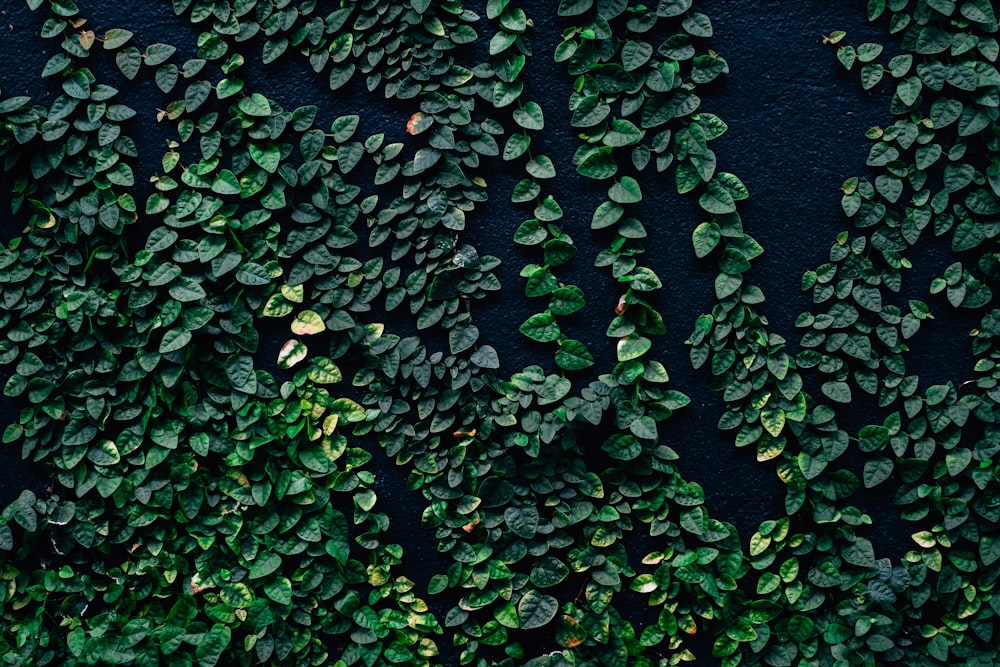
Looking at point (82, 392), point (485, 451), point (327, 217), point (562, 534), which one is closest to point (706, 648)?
point (562, 534)

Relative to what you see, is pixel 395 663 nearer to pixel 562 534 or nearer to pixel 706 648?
pixel 562 534

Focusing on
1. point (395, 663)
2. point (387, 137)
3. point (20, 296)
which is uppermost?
point (387, 137)

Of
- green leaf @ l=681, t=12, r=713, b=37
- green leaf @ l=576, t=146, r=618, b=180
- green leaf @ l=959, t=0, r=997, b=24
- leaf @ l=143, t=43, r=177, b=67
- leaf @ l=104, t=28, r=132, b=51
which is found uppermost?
green leaf @ l=959, t=0, r=997, b=24

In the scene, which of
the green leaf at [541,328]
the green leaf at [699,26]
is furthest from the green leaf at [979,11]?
the green leaf at [541,328]

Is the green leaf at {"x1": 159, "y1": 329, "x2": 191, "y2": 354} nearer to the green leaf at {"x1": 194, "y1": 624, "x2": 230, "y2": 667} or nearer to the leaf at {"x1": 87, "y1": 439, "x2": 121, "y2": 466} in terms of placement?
the leaf at {"x1": 87, "y1": 439, "x2": 121, "y2": 466}

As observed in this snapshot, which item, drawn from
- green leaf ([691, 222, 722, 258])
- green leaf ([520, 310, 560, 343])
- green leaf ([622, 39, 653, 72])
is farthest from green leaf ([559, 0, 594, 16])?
green leaf ([520, 310, 560, 343])

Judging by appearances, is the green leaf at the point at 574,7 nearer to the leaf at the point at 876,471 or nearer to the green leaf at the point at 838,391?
the green leaf at the point at 838,391

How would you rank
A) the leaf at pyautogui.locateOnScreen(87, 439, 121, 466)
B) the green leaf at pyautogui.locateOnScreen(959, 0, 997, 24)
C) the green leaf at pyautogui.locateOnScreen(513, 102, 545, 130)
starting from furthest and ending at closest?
the leaf at pyautogui.locateOnScreen(87, 439, 121, 466), the green leaf at pyautogui.locateOnScreen(513, 102, 545, 130), the green leaf at pyautogui.locateOnScreen(959, 0, 997, 24)

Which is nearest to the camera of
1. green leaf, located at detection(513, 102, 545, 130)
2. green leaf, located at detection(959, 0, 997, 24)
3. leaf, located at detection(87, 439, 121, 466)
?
green leaf, located at detection(959, 0, 997, 24)

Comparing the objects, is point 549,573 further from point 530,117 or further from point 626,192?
point 530,117
